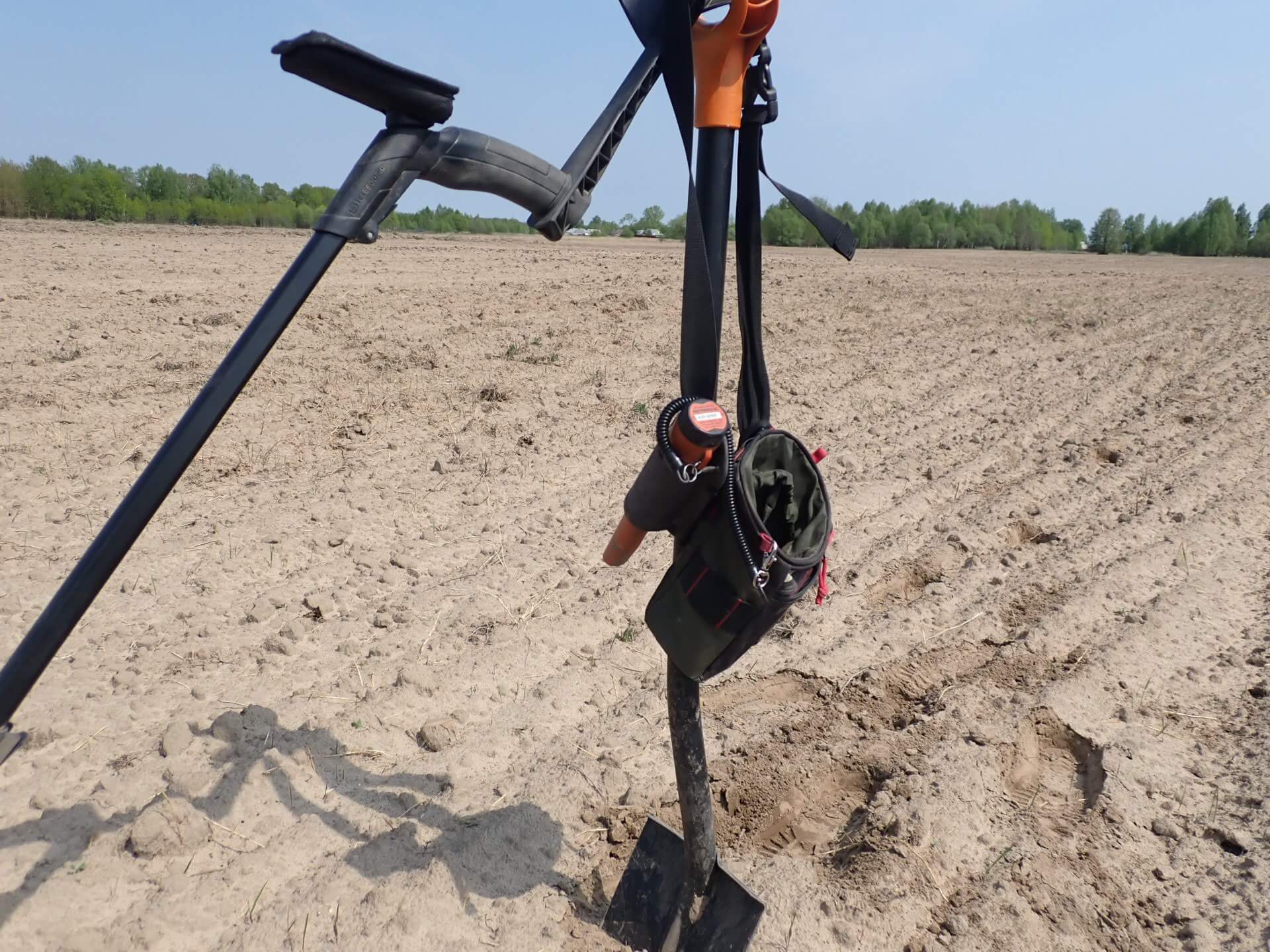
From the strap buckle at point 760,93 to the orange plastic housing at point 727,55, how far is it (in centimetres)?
7

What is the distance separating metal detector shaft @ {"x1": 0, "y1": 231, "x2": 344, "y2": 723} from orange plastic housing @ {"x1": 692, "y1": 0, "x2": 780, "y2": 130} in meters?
0.76

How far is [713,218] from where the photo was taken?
1680 millimetres

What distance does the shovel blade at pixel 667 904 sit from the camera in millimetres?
2172

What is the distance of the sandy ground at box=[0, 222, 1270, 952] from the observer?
2316 mm

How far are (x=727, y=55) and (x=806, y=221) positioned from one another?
1075 inches

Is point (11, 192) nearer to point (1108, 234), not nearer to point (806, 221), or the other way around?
point (806, 221)

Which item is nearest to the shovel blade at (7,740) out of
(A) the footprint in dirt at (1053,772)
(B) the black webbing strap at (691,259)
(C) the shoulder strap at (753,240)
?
(B) the black webbing strap at (691,259)

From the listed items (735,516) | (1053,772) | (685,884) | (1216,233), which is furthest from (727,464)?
(1216,233)

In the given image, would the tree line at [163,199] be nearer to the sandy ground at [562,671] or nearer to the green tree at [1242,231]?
the sandy ground at [562,671]

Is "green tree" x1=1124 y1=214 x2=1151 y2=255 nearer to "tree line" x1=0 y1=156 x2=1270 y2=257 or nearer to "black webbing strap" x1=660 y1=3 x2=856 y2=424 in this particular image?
"tree line" x1=0 y1=156 x2=1270 y2=257

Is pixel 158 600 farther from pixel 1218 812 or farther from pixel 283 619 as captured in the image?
pixel 1218 812

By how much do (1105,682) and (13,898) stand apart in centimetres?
345

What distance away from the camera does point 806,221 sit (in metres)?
27.5

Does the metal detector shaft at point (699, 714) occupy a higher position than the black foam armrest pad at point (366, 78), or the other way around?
the black foam armrest pad at point (366, 78)
